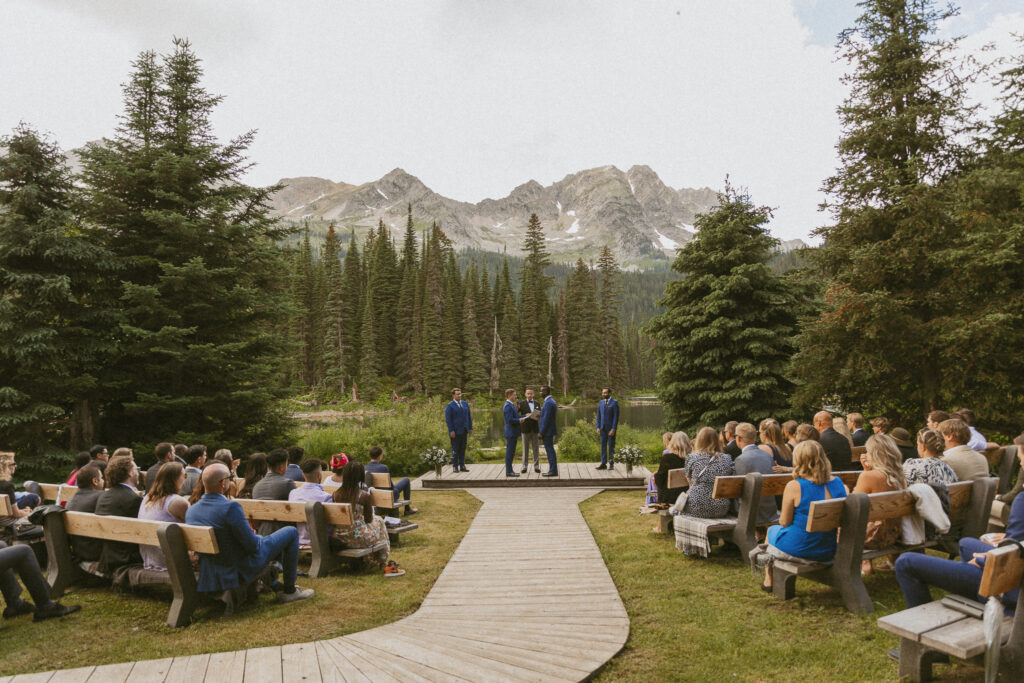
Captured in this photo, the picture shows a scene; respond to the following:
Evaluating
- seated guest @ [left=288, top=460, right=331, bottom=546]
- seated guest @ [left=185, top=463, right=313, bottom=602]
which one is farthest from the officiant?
seated guest @ [left=185, top=463, right=313, bottom=602]

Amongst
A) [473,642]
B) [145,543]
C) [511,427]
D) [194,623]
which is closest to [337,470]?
[145,543]

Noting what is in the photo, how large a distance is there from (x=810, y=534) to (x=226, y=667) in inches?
193

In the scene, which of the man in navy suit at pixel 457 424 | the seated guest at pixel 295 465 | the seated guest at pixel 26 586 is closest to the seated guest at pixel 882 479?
the seated guest at pixel 295 465

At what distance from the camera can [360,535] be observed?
6.32 meters

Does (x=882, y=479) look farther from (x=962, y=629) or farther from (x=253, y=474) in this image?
(x=253, y=474)

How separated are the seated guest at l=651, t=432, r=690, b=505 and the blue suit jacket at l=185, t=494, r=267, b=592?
5144 millimetres

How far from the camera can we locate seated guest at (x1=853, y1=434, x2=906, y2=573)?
5.11 m

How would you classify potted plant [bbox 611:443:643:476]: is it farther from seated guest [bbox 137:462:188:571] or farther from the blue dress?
seated guest [bbox 137:462:188:571]

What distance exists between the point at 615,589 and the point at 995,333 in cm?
993

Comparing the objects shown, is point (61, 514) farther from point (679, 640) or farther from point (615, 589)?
point (679, 640)

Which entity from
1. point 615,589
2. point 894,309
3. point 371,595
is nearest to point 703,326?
point 894,309

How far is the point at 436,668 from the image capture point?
385 cm

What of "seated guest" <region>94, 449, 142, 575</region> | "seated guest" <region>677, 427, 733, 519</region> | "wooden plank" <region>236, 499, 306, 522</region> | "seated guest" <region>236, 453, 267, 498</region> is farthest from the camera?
"seated guest" <region>236, 453, 267, 498</region>

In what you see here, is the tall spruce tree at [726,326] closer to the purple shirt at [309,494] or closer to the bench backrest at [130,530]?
the purple shirt at [309,494]
